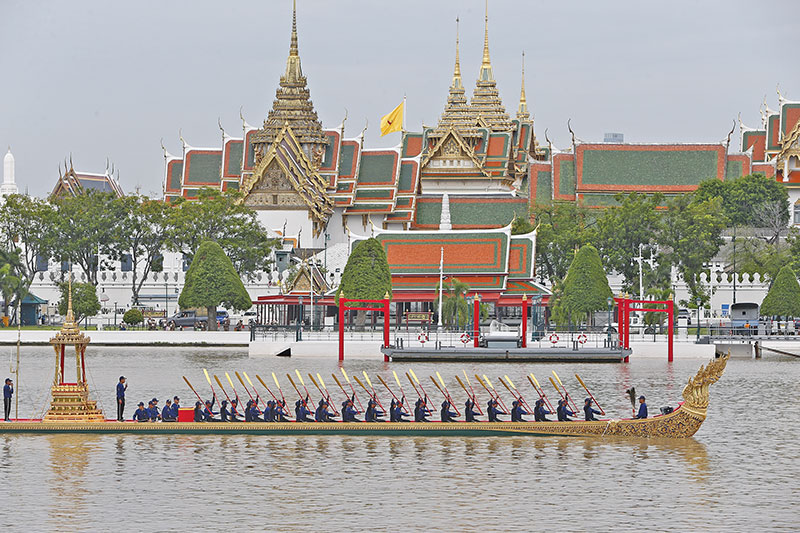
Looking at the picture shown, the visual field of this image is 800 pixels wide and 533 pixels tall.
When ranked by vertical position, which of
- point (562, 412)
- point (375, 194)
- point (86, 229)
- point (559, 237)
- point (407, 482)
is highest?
point (375, 194)

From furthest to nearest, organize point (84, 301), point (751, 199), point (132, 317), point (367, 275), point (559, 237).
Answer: point (751, 199) < point (559, 237) < point (132, 317) < point (84, 301) < point (367, 275)

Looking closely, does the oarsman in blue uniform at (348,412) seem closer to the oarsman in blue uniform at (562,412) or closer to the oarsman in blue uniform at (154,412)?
the oarsman in blue uniform at (154,412)

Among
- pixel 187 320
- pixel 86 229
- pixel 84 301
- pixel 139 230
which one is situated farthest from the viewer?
pixel 139 230

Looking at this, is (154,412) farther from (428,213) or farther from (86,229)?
(428,213)

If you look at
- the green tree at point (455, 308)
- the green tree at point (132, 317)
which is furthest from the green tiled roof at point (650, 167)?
the green tree at point (132, 317)

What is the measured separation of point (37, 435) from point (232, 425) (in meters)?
4.75

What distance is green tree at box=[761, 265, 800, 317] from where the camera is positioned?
71500mm

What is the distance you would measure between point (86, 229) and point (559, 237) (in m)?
25.2

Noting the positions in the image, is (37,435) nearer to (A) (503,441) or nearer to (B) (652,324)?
(A) (503,441)

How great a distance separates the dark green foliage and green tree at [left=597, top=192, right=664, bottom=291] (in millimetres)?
13597

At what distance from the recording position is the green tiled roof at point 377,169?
340 ft

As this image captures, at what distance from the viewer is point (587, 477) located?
109 feet

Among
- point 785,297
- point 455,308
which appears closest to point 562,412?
point 455,308

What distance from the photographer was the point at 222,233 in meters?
82.4
